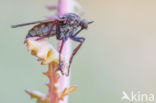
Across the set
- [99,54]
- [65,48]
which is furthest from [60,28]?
[99,54]

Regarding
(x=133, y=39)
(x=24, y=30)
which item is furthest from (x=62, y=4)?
(x=133, y=39)

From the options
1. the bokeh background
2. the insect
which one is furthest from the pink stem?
the bokeh background

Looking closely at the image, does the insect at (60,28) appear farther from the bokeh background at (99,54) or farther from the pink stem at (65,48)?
the bokeh background at (99,54)

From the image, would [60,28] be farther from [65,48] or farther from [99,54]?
[99,54]

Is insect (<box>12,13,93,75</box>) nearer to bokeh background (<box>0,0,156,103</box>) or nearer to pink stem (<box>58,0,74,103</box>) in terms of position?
pink stem (<box>58,0,74,103</box>)

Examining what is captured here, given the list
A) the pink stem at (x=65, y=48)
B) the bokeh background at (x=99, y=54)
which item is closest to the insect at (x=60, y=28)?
the pink stem at (x=65, y=48)

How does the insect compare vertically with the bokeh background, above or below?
above

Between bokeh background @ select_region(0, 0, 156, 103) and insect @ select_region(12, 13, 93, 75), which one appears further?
bokeh background @ select_region(0, 0, 156, 103)

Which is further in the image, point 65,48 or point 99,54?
point 99,54
